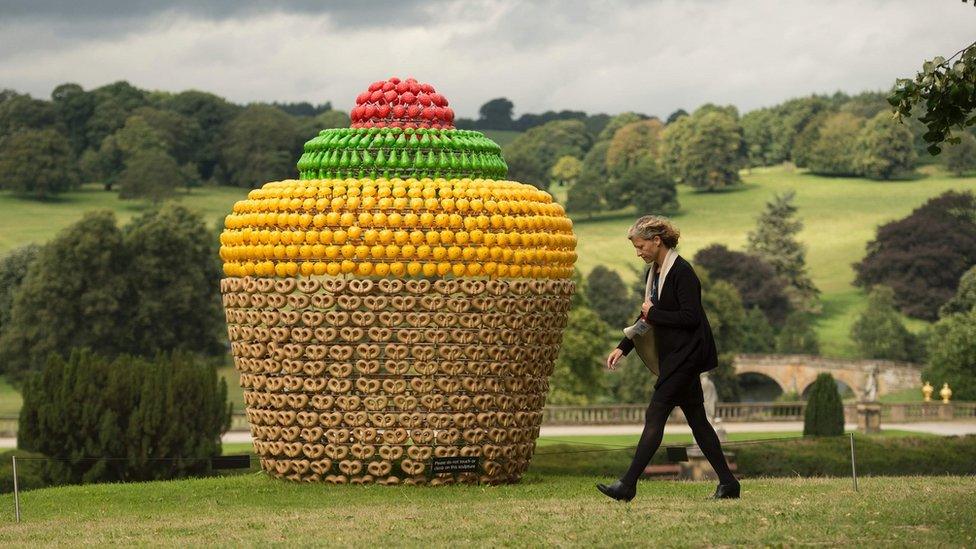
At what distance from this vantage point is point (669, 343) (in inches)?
625

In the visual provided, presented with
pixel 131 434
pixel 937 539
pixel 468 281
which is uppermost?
pixel 468 281

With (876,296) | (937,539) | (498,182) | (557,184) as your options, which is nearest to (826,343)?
(876,296)

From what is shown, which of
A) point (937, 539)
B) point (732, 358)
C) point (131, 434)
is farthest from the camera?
point (732, 358)

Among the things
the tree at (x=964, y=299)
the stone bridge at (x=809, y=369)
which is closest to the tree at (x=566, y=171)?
the tree at (x=964, y=299)

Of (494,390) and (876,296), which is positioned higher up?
(494,390)

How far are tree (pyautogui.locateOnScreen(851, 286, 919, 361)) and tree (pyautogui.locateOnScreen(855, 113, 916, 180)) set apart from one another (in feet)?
139

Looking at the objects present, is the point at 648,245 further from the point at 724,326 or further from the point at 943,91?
the point at 724,326

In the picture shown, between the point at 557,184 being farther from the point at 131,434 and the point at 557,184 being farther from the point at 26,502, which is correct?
the point at 26,502

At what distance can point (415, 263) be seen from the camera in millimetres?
20391

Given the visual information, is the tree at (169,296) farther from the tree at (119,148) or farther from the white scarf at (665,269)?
the white scarf at (665,269)

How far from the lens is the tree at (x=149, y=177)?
124 metres

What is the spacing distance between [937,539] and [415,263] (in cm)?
810

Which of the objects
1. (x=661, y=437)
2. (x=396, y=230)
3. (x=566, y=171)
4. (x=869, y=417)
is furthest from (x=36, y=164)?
(x=661, y=437)

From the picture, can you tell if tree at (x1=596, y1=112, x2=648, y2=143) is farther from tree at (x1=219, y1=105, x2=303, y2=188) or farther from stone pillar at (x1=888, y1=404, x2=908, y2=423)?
stone pillar at (x1=888, y1=404, x2=908, y2=423)
